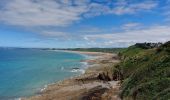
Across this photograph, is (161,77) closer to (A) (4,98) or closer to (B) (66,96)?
(B) (66,96)

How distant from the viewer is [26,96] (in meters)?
43.3

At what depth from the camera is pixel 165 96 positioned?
2014 cm

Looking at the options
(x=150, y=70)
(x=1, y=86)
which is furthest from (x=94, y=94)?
(x=1, y=86)

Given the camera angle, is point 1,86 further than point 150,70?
Yes

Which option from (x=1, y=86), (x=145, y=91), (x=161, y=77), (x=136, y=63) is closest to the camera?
(x=145, y=91)

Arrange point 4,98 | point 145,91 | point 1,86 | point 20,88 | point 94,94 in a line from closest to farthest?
1. point 145,91
2. point 94,94
3. point 4,98
4. point 20,88
5. point 1,86

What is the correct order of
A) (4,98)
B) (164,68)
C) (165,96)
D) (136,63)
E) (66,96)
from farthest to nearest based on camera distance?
(136,63) < (4,98) < (66,96) < (164,68) < (165,96)

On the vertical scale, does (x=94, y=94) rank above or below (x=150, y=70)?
below

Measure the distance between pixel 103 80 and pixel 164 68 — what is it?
24.6 m

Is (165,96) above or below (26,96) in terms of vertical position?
above

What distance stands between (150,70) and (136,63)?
60.5 feet

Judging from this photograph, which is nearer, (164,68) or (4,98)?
(164,68)

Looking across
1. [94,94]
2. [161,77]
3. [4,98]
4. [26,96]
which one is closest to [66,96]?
[94,94]

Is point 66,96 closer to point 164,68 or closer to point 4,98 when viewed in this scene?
point 4,98
